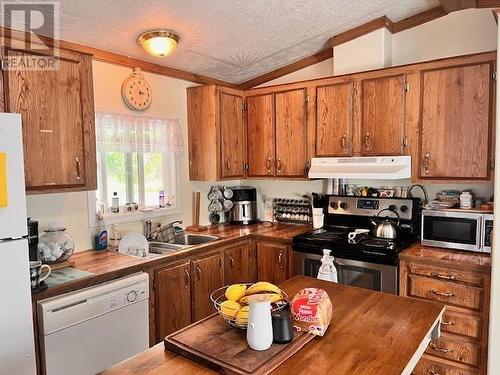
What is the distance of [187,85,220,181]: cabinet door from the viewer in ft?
11.3

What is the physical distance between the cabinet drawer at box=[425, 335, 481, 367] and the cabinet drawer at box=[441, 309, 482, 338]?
6 cm

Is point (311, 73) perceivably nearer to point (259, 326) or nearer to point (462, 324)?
point (462, 324)

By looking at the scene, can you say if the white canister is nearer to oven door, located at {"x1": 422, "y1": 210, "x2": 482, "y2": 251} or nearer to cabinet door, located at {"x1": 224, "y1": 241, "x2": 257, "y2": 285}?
oven door, located at {"x1": 422, "y1": 210, "x2": 482, "y2": 251}

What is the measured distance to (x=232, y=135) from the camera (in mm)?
3645

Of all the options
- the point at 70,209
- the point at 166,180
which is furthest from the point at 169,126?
the point at 70,209

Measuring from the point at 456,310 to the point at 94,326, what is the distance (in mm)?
2274

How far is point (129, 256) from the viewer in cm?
267

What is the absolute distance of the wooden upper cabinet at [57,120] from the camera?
7.04 ft

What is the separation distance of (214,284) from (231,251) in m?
→ 0.31

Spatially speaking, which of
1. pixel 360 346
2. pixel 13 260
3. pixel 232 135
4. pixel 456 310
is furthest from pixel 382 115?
pixel 13 260

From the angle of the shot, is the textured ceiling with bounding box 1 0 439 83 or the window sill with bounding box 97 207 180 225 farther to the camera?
the window sill with bounding box 97 207 180 225

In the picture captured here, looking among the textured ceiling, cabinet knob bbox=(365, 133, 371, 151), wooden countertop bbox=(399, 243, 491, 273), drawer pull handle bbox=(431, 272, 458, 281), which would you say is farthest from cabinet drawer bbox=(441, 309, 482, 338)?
the textured ceiling

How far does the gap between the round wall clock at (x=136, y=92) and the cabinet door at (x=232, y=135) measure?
689mm

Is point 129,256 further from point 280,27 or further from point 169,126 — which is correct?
point 280,27
